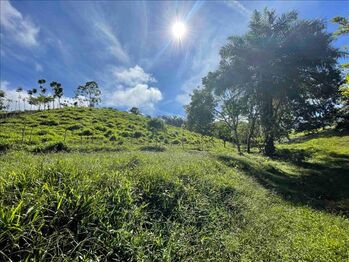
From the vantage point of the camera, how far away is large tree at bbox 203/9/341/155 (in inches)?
1061

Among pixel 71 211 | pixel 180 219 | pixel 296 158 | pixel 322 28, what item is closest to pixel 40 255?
pixel 71 211

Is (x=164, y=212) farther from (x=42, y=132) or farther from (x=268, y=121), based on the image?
(x=42, y=132)

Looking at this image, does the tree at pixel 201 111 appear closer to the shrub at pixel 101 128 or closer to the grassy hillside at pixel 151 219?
the shrub at pixel 101 128

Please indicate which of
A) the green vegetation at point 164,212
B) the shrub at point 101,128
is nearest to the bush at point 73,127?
the shrub at point 101,128

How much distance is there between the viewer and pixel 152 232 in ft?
19.6

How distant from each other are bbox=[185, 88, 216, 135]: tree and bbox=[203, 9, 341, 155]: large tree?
4.66 meters

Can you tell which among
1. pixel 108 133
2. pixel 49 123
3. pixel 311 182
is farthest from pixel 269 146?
pixel 49 123

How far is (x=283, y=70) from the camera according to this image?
26516 millimetres

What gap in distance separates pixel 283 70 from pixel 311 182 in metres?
13.6

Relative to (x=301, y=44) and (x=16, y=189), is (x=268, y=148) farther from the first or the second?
(x=16, y=189)

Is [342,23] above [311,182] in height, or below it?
above

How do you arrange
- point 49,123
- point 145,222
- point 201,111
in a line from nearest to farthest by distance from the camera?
point 145,222
point 201,111
point 49,123

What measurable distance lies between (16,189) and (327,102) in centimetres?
3183

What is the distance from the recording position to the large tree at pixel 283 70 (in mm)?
26938
